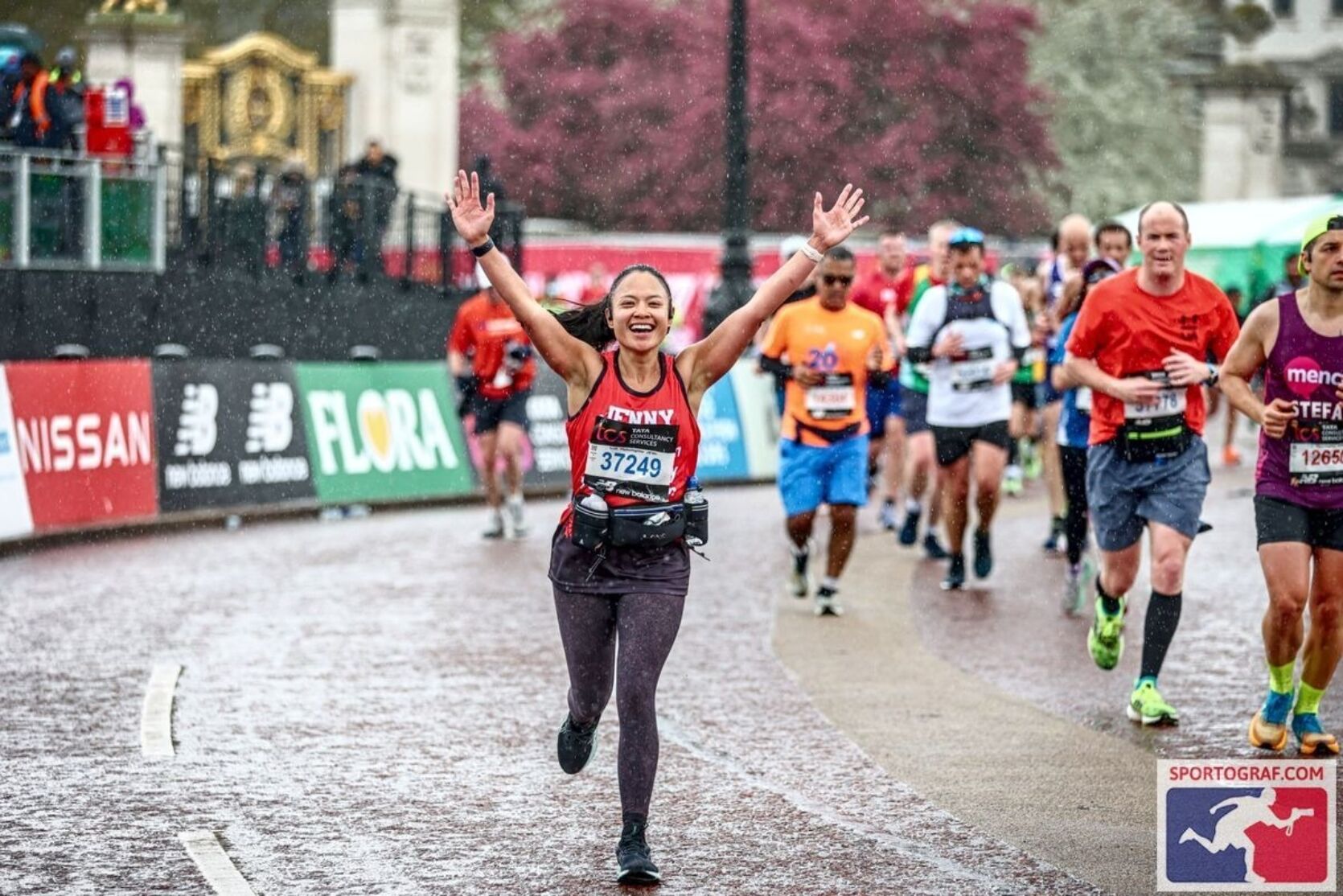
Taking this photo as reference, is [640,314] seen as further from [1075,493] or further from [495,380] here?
[495,380]

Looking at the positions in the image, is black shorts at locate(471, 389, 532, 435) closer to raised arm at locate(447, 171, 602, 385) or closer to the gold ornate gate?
raised arm at locate(447, 171, 602, 385)

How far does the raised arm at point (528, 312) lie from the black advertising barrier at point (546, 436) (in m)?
15.1

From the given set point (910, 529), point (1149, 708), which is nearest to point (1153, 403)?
point (1149, 708)

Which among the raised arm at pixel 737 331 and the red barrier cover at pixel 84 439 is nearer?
the raised arm at pixel 737 331

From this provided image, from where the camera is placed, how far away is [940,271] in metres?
15.3

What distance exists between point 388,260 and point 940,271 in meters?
13.5

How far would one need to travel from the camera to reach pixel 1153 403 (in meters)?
9.58

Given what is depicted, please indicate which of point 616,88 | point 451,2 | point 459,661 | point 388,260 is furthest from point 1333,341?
point 616,88

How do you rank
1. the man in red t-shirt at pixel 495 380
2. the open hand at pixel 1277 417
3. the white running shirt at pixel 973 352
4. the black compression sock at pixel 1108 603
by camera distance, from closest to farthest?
the open hand at pixel 1277 417 < the black compression sock at pixel 1108 603 < the white running shirt at pixel 973 352 < the man in red t-shirt at pixel 495 380

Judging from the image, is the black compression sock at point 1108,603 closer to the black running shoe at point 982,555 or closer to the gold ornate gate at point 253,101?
the black running shoe at point 982,555

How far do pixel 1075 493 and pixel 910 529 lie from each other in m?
4.04

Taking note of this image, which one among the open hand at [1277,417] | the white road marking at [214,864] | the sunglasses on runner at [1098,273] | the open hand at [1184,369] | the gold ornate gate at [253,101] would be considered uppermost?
the gold ornate gate at [253,101]

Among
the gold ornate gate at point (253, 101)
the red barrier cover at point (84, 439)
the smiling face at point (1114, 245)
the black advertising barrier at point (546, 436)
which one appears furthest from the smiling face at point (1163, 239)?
the gold ornate gate at point (253, 101)

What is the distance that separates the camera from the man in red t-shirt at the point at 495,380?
17578 millimetres
